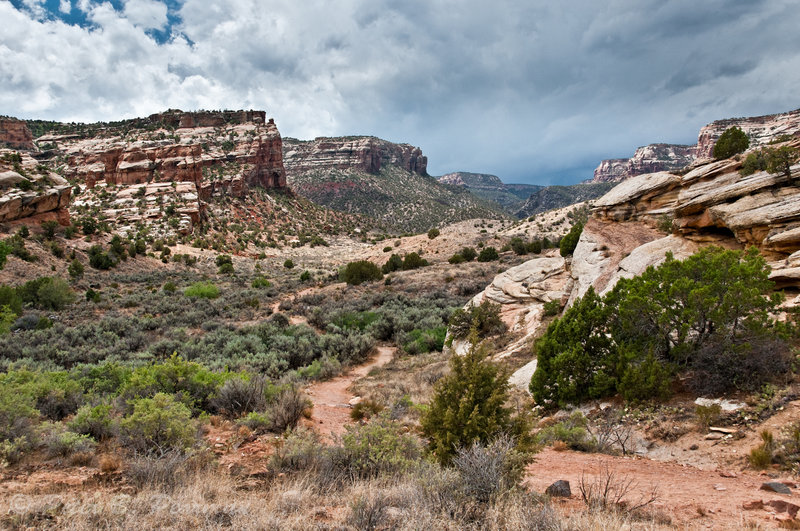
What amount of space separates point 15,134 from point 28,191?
47.2m

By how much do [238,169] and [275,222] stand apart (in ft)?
41.7

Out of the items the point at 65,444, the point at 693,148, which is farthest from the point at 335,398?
the point at 693,148

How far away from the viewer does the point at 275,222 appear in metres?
64.4

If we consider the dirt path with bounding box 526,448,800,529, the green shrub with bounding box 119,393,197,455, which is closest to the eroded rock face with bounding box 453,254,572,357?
the dirt path with bounding box 526,448,800,529

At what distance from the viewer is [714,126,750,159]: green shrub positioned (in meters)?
11.9

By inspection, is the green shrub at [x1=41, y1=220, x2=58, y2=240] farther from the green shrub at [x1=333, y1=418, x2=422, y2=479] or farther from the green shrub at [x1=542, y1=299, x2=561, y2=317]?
the green shrub at [x1=333, y1=418, x2=422, y2=479]

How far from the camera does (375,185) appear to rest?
116 m

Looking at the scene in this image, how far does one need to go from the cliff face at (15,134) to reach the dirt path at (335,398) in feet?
264

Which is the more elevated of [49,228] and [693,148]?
[693,148]

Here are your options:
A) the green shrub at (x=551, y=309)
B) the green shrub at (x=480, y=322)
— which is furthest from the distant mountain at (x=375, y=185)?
the green shrub at (x=551, y=309)

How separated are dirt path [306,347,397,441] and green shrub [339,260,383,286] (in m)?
11.7

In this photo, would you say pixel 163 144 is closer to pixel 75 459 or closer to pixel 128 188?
pixel 128 188

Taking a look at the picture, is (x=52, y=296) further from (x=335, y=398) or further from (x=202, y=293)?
(x=335, y=398)

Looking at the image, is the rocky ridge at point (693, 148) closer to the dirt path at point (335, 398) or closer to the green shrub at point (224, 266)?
the dirt path at point (335, 398)
